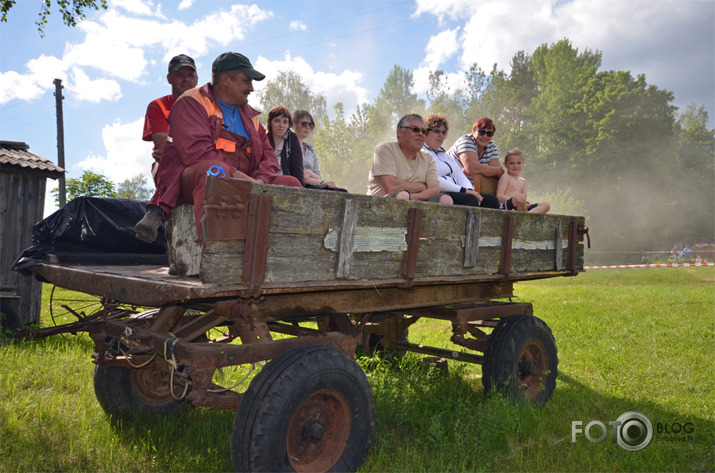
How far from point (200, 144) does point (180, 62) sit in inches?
65.6

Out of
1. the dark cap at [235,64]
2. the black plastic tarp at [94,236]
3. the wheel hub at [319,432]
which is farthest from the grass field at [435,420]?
the dark cap at [235,64]

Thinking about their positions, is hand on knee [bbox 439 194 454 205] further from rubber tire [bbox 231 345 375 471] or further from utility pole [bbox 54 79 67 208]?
utility pole [bbox 54 79 67 208]

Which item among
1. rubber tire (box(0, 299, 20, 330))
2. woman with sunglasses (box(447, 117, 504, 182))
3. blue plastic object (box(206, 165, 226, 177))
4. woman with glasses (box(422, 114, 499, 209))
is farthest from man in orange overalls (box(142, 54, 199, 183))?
rubber tire (box(0, 299, 20, 330))

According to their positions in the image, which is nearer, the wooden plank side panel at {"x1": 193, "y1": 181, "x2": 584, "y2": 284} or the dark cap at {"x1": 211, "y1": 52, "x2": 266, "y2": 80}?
the wooden plank side panel at {"x1": 193, "y1": 181, "x2": 584, "y2": 284}

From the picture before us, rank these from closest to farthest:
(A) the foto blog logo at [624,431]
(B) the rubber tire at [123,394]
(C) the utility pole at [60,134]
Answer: (A) the foto blog logo at [624,431], (B) the rubber tire at [123,394], (C) the utility pole at [60,134]

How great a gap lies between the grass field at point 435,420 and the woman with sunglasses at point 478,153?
2327 millimetres

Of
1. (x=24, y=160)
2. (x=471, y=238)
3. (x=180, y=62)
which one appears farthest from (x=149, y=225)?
(x=24, y=160)

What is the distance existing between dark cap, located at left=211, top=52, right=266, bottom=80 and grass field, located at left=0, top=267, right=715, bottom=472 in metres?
2.51

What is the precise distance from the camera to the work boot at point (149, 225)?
9.83ft

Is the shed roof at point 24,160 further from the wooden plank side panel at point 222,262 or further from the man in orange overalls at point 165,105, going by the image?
the wooden plank side panel at point 222,262

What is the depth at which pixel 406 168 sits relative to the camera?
176 inches

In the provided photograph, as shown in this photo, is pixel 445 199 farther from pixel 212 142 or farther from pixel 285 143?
pixel 212 142

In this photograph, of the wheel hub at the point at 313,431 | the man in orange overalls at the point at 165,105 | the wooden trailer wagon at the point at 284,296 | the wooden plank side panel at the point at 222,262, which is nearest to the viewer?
the wooden plank side panel at the point at 222,262

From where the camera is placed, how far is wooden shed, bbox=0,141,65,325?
25.7 ft
